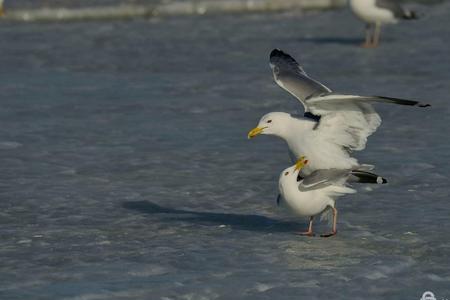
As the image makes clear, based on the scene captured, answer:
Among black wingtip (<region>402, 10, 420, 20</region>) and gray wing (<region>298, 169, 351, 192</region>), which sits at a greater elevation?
black wingtip (<region>402, 10, 420, 20</region>)

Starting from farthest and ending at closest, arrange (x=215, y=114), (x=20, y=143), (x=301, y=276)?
(x=215, y=114) < (x=20, y=143) < (x=301, y=276)

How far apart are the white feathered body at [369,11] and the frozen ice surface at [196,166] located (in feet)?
1.56

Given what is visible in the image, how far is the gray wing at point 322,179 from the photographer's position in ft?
28.5

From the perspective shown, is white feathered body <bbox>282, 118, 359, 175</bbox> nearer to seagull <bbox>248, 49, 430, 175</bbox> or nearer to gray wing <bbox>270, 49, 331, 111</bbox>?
seagull <bbox>248, 49, 430, 175</bbox>

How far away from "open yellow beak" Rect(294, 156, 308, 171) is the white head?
29 cm

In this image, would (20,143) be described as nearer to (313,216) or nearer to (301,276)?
(313,216)

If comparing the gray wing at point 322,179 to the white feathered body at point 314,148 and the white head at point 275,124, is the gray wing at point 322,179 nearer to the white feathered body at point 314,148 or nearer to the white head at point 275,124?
the white feathered body at point 314,148

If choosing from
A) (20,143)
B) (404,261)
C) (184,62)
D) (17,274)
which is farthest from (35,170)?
(184,62)

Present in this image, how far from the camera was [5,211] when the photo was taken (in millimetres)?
9602

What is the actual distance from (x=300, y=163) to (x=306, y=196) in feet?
1.16

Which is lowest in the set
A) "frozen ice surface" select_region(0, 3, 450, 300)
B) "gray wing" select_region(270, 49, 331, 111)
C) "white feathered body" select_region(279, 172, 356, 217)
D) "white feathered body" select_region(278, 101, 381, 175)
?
"frozen ice surface" select_region(0, 3, 450, 300)

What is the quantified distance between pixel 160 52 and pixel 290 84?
824 centimetres

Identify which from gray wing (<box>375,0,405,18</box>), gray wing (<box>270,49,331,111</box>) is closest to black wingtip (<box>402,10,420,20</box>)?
gray wing (<box>375,0,405,18</box>)

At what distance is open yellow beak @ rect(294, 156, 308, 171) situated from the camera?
28.9 ft
